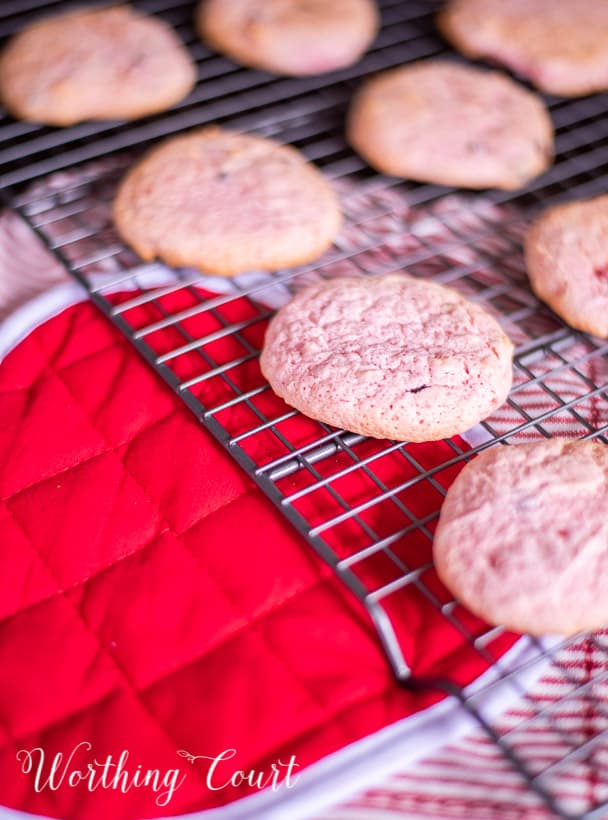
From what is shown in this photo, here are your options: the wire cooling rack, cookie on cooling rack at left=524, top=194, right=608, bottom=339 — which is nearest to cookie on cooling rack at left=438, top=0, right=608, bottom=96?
the wire cooling rack

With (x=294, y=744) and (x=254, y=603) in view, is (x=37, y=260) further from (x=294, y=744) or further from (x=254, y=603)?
(x=294, y=744)

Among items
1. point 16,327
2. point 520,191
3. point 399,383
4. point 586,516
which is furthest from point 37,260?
point 586,516

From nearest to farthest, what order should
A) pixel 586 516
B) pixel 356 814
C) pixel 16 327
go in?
1. pixel 356 814
2. pixel 586 516
3. pixel 16 327

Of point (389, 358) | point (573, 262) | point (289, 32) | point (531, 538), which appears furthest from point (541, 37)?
point (531, 538)

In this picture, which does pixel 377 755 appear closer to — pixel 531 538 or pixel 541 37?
pixel 531 538

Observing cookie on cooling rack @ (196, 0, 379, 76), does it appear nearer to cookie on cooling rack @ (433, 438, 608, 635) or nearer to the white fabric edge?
cookie on cooling rack @ (433, 438, 608, 635)
